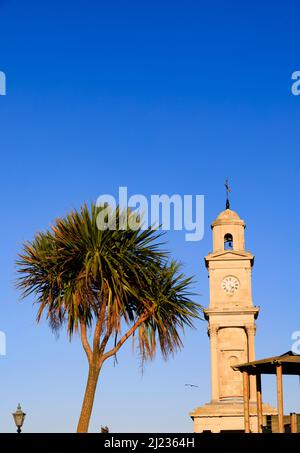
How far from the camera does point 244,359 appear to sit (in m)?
70.2

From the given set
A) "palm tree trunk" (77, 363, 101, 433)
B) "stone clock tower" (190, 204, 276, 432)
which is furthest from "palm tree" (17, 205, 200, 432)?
"stone clock tower" (190, 204, 276, 432)

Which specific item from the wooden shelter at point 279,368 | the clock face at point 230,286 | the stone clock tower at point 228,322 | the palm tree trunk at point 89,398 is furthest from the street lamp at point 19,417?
the clock face at point 230,286

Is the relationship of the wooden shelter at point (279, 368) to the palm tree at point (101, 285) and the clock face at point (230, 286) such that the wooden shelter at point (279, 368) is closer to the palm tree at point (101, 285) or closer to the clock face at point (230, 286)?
the palm tree at point (101, 285)

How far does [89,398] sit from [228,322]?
1660 inches

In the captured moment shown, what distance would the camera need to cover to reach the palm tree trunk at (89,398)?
1147 inches

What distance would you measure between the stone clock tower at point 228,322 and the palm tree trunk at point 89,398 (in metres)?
36.6

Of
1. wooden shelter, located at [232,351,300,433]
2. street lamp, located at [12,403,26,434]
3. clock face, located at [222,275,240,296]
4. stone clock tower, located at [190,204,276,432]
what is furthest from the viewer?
clock face, located at [222,275,240,296]

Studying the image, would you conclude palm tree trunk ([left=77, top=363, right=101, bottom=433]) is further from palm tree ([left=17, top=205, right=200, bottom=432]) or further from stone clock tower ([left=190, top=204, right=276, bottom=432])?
stone clock tower ([left=190, top=204, right=276, bottom=432])

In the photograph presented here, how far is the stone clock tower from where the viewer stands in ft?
215

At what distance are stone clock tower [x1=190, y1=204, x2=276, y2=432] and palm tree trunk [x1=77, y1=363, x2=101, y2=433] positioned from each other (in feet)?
120
